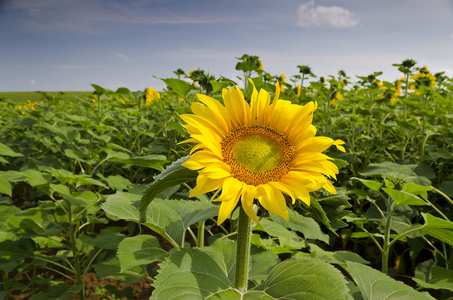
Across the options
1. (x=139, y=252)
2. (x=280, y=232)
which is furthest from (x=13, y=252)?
(x=280, y=232)

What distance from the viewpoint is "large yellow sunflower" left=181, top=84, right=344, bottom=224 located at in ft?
2.17

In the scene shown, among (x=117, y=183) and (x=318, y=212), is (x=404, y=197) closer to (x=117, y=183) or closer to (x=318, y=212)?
(x=318, y=212)

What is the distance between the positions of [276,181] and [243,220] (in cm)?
13

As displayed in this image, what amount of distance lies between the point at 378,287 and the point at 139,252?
739mm

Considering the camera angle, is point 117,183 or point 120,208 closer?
point 120,208

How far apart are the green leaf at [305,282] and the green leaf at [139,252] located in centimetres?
38

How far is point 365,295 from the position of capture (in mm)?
874

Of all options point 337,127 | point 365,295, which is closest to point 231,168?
point 365,295

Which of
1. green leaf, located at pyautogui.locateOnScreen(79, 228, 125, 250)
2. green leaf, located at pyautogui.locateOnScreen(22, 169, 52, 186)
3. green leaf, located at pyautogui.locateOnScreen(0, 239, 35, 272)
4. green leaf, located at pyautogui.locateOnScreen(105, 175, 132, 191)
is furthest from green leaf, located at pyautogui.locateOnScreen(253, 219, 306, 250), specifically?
green leaf, located at pyautogui.locateOnScreen(0, 239, 35, 272)

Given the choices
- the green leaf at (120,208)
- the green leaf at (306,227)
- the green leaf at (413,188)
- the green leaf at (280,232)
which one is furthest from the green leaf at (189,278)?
the green leaf at (413,188)

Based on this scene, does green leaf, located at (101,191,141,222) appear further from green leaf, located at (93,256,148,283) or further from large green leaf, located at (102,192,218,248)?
green leaf, located at (93,256,148,283)

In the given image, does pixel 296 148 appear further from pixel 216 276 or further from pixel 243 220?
pixel 216 276

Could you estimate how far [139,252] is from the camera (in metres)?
1.02

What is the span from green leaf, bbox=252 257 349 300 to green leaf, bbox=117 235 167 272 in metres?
0.38
